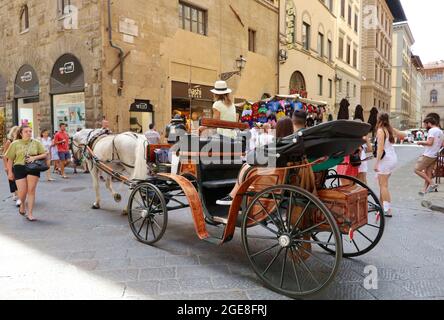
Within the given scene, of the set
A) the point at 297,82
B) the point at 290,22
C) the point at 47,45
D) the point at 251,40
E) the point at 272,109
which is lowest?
the point at 272,109

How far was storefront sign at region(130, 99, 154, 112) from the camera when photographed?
12.8 meters

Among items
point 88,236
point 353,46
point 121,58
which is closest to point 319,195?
point 88,236

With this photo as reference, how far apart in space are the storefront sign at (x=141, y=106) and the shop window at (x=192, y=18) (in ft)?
11.7

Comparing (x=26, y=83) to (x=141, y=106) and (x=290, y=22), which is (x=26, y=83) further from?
(x=290, y=22)

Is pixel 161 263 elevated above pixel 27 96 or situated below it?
below

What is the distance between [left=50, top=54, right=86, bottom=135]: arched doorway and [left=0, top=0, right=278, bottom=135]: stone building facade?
0.12 ft

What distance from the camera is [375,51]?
40.5 metres

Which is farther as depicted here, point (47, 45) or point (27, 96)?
point (27, 96)

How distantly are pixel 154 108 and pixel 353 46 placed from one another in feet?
80.5

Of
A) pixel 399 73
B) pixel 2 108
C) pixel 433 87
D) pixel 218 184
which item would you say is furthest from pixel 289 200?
pixel 433 87

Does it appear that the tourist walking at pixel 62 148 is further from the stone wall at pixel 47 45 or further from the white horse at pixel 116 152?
the white horse at pixel 116 152

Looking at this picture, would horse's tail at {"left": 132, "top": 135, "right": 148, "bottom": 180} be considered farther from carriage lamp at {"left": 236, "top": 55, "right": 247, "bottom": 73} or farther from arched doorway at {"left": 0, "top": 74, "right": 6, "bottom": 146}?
arched doorway at {"left": 0, "top": 74, "right": 6, "bottom": 146}

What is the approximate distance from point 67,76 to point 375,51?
3603cm
